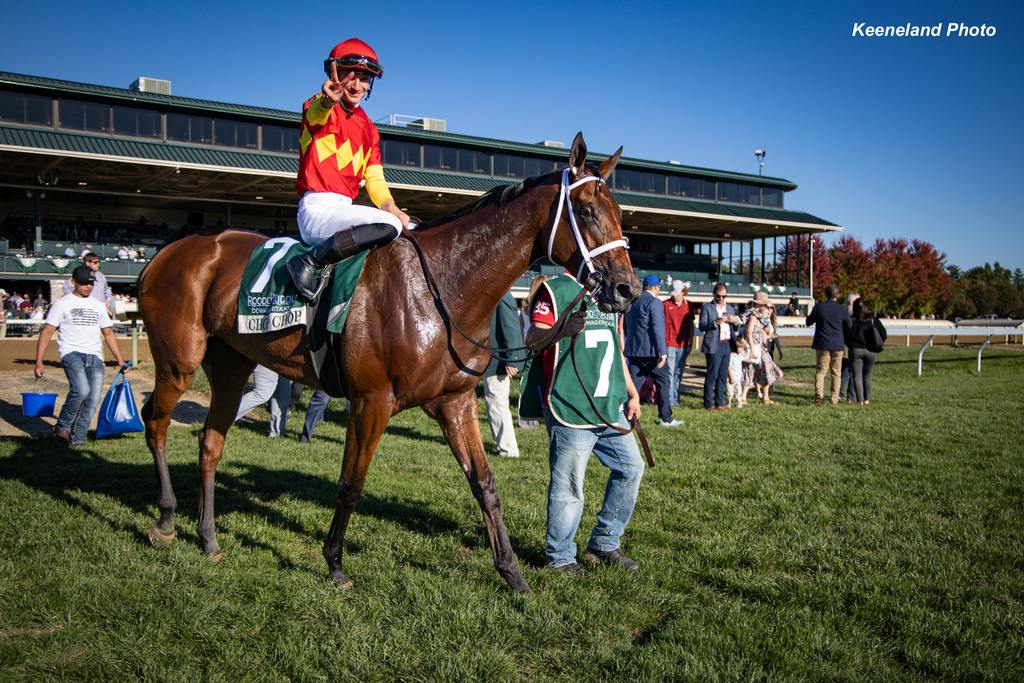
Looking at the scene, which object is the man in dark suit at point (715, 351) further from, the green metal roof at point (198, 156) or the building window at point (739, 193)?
the building window at point (739, 193)

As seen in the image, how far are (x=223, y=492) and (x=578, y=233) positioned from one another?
13.6 ft

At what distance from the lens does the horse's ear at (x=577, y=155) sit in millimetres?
3881

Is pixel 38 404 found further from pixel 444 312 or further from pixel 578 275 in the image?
pixel 578 275

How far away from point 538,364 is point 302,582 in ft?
6.23

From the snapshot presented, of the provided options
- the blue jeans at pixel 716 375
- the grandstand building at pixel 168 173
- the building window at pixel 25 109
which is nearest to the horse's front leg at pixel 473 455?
the blue jeans at pixel 716 375

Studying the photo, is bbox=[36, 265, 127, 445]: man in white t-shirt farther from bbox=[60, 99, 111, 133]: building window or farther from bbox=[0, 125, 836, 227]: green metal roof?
bbox=[60, 99, 111, 133]: building window

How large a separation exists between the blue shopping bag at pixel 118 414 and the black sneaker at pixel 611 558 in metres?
6.20

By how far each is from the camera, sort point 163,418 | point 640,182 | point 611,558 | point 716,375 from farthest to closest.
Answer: point 640,182, point 716,375, point 163,418, point 611,558

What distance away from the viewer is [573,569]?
14.6ft

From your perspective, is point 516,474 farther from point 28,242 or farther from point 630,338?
point 28,242

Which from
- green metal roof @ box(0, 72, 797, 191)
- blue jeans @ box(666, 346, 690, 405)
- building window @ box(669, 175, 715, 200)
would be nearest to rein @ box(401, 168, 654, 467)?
blue jeans @ box(666, 346, 690, 405)

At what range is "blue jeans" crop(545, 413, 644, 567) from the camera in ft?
14.5

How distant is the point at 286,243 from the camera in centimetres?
479

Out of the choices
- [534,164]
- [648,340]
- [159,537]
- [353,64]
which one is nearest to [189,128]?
[534,164]
